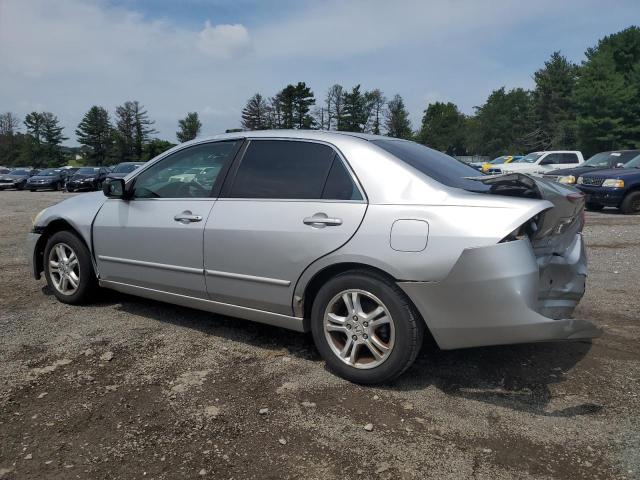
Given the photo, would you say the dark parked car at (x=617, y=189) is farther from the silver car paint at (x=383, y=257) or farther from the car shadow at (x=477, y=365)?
the silver car paint at (x=383, y=257)

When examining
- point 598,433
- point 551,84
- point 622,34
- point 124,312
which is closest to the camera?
point 598,433

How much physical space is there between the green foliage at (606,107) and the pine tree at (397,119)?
28.9 meters

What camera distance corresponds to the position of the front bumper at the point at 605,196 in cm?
1233

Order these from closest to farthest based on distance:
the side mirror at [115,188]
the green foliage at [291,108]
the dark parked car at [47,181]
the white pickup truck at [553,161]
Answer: the side mirror at [115,188], the white pickup truck at [553,161], the dark parked car at [47,181], the green foliage at [291,108]

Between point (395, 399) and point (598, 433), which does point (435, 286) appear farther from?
point (598, 433)

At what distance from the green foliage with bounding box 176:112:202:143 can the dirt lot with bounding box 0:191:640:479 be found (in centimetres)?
8642

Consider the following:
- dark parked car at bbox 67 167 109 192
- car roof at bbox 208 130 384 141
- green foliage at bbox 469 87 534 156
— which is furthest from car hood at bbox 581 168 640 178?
green foliage at bbox 469 87 534 156

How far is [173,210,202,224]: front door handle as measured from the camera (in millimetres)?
3920

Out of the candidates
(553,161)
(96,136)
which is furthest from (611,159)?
(96,136)

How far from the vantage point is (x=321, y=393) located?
126 inches

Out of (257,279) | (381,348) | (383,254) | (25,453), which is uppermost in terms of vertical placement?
(383,254)

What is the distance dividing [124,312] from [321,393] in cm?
236

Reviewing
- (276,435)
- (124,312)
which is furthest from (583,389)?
(124,312)

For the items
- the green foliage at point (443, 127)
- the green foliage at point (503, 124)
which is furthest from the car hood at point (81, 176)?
the green foliage at point (443, 127)
